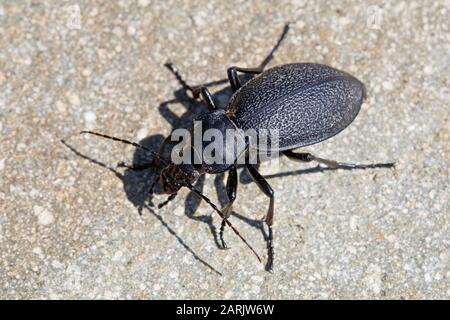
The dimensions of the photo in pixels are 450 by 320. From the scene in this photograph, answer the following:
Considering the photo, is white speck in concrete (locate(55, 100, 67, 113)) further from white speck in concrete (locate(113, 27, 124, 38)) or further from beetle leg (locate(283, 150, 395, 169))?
beetle leg (locate(283, 150, 395, 169))

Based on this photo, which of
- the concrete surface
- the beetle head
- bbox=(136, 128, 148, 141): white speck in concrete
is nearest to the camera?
the beetle head

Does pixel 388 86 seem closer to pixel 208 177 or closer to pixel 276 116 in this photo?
pixel 276 116

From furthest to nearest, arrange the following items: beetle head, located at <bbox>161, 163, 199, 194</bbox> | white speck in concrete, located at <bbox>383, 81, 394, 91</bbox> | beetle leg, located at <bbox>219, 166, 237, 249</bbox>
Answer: white speck in concrete, located at <bbox>383, 81, 394, 91</bbox> < beetle leg, located at <bbox>219, 166, 237, 249</bbox> < beetle head, located at <bbox>161, 163, 199, 194</bbox>

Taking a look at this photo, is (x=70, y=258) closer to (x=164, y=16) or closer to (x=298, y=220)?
(x=298, y=220)

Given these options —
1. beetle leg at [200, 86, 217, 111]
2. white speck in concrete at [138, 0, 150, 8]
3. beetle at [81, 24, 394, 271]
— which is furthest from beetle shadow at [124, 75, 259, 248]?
white speck in concrete at [138, 0, 150, 8]

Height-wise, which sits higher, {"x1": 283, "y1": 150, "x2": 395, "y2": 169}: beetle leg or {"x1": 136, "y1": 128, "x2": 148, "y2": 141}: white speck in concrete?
{"x1": 136, "y1": 128, "x2": 148, "y2": 141}: white speck in concrete

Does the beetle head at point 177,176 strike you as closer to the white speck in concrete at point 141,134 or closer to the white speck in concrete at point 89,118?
the white speck in concrete at point 141,134

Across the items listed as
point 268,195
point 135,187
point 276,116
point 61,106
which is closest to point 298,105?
point 276,116
